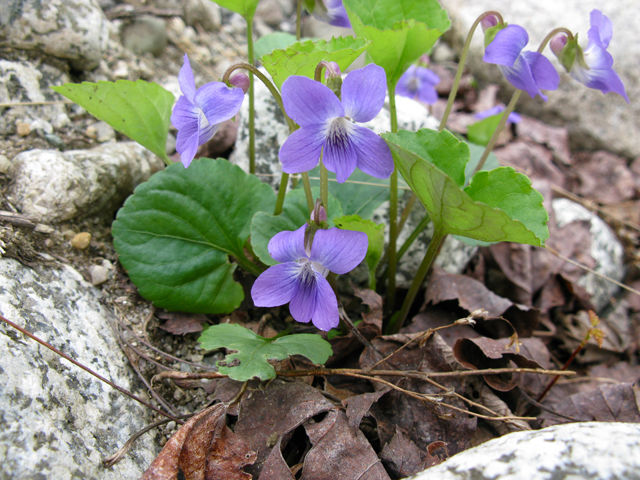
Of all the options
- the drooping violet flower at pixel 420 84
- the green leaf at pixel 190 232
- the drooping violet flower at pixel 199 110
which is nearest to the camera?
the drooping violet flower at pixel 199 110

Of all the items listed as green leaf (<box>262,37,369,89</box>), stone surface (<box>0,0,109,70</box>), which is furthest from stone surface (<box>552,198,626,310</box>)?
stone surface (<box>0,0,109,70</box>)

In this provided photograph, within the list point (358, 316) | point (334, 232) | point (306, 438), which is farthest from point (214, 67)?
point (306, 438)

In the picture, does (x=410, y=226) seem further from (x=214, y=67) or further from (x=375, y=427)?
(x=214, y=67)

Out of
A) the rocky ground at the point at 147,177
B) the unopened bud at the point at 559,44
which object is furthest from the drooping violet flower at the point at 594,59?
the rocky ground at the point at 147,177

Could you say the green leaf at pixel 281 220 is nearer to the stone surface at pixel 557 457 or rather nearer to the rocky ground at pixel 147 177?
the rocky ground at pixel 147 177

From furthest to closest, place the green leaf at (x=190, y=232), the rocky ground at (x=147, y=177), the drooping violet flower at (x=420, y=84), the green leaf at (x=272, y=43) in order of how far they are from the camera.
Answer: the drooping violet flower at (x=420, y=84) → the green leaf at (x=272, y=43) → the green leaf at (x=190, y=232) → the rocky ground at (x=147, y=177)

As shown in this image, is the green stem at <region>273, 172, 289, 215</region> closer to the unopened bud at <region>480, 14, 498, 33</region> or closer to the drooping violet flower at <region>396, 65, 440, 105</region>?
the unopened bud at <region>480, 14, 498, 33</region>

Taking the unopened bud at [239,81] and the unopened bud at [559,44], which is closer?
the unopened bud at [239,81]
